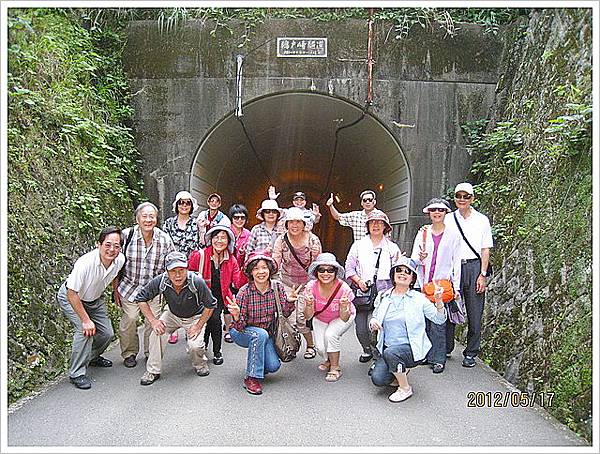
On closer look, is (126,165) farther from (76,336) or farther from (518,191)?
(518,191)

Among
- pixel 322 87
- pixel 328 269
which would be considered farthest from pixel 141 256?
pixel 322 87

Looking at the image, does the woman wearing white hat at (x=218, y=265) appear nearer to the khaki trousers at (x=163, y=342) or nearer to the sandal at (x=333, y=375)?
the khaki trousers at (x=163, y=342)

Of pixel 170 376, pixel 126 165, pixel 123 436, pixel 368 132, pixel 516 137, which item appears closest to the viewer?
pixel 123 436

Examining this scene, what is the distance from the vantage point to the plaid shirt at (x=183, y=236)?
5.96m

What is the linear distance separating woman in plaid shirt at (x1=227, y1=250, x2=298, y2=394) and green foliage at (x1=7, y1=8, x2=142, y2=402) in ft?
5.81

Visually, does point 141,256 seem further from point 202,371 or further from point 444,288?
point 444,288

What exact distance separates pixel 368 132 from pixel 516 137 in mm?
2795

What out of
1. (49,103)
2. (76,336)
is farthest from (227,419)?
(49,103)

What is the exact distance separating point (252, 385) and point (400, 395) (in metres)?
1.26

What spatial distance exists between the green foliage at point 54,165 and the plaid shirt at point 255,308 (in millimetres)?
1797

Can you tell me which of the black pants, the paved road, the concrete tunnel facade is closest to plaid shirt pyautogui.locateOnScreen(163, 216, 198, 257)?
the black pants

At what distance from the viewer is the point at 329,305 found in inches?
201

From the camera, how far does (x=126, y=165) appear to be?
8.09 metres
